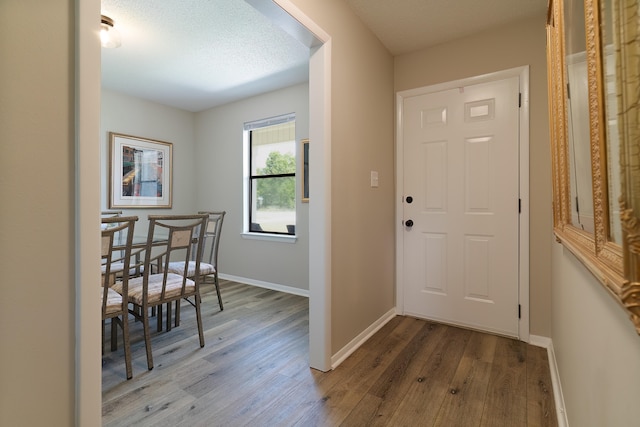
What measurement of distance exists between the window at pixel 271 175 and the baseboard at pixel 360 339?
1579 mm

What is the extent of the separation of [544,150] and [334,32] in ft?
5.77

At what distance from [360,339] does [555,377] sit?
3.95 feet

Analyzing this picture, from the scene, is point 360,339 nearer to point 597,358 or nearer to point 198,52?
point 597,358

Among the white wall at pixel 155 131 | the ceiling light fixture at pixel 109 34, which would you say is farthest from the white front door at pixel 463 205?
the white wall at pixel 155 131

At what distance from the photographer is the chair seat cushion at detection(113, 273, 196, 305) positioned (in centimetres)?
208

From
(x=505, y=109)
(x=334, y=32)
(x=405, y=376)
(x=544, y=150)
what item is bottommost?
(x=405, y=376)

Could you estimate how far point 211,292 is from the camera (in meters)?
3.71

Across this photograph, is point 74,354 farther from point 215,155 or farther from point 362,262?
point 215,155

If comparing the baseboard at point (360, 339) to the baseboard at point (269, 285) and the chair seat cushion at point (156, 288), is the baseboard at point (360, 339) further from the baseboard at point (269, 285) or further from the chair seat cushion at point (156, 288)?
the chair seat cushion at point (156, 288)

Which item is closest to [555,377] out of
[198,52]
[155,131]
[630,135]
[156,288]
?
[630,135]

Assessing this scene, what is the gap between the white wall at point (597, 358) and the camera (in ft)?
1.84

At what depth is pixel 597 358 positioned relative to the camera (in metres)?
0.81

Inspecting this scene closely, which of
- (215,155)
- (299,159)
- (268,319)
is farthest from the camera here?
(215,155)

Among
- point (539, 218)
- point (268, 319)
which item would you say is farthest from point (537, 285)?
point (268, 319)
